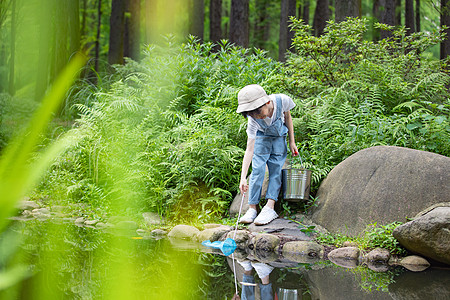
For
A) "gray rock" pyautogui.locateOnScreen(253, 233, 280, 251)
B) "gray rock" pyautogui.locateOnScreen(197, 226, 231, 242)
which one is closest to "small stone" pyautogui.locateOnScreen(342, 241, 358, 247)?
"gray rock" pyautogui.locateOnScreen(253, 233, 280, 251)

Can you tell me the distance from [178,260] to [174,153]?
2982mm

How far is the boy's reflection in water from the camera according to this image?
132 inches

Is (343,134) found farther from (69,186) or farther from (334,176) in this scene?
(69,186)

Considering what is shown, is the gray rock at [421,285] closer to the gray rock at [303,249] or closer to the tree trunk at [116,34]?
the gray rock at [303,249]

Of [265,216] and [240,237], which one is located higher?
[265,216]

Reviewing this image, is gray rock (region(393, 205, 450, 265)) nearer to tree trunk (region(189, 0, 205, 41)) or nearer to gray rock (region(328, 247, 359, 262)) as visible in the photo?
→ gray rock (region(328, 247, 359, 262))

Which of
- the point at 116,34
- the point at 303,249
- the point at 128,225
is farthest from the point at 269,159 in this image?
the point at 116,34

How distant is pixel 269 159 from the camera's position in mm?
6223

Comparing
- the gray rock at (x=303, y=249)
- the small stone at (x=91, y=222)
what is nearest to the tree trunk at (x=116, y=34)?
the small stone at (x=91, y=222)

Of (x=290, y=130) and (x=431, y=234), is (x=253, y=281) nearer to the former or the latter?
(x=431, y=234)

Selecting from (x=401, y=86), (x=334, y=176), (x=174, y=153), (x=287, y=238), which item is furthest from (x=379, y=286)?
(x=401, y=86)

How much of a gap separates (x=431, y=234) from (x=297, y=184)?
1.86 m

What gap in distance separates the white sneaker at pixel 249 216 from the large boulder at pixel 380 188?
797 millimetres

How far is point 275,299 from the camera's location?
3.25m
